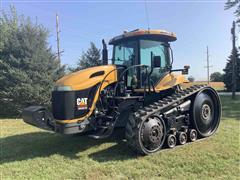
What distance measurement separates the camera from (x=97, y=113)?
565cm

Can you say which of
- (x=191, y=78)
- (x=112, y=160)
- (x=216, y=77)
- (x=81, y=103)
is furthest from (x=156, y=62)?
(x=216, y=77)

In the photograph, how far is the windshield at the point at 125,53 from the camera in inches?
253

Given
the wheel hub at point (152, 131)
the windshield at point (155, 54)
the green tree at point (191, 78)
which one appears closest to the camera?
the wheel hub at point (152, 131)

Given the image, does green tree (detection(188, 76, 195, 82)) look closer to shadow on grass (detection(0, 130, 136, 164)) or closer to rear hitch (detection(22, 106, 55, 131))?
shadow on grass (detection(0, 130, 136, 164))

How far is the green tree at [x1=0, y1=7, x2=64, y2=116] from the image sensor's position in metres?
12.4

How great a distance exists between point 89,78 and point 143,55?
5.23 feet

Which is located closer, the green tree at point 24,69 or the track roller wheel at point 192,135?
the track roller wheel at point 192,135

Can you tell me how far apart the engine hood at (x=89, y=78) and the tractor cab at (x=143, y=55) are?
0.46 meters

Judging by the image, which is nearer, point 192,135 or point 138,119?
point 138,119

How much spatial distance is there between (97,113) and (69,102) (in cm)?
72

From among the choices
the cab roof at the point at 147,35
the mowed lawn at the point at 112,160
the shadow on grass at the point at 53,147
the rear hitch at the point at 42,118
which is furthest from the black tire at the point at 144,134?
the cab roof at the point at 147,35

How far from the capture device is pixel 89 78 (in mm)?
5590

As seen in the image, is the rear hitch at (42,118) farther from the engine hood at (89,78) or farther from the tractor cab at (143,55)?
the tractor cab at (143,55)

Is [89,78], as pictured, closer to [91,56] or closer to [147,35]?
[147,35]
